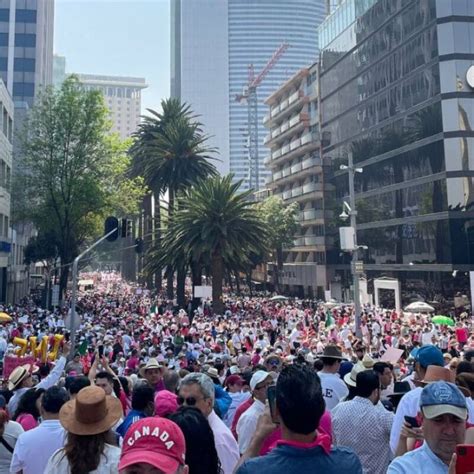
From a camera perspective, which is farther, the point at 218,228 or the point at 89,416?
the point at 218,228

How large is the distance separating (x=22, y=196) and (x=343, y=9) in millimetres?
38001

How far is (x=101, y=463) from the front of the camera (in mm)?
3029

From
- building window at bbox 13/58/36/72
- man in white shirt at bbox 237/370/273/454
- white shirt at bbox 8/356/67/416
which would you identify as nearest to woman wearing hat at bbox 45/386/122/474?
man in white shirt at bbox 237/370/273/454

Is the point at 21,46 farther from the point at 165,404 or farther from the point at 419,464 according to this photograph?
the point at 419,464

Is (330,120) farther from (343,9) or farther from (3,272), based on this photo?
(3,272)

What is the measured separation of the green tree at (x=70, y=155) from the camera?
3600 cm

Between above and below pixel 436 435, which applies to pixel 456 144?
above

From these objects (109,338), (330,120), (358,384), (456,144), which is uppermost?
(330,120)

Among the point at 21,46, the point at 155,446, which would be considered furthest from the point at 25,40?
the point at 155,446

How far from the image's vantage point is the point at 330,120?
5678cm

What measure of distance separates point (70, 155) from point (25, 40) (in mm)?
51516

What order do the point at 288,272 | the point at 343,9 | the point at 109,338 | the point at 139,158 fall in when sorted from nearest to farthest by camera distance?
the point at 109,338, the point at 139,158, the point at 343,9, the point at 288,272

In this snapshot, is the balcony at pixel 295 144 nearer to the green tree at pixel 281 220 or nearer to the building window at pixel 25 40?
the green tree at pixel 281 220

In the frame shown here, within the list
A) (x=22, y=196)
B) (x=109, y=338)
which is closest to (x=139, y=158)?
(x=22, y=196)
